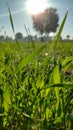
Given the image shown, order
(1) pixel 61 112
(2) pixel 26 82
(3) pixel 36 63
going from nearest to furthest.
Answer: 1. (1) pixel 61 112
2. (2) pixel 26 82
3. (3) pixel 36 63

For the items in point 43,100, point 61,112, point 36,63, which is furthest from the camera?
point 36,63

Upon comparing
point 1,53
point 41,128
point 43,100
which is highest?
point 1,53

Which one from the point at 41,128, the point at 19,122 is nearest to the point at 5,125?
the point at 19,122

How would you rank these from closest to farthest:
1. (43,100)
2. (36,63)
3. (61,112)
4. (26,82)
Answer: (61,112) → (43,100) → (26,82) → (36,63)

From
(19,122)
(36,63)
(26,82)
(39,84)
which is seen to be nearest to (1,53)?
(36,63)

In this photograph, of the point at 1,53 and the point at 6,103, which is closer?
the point at 6,103

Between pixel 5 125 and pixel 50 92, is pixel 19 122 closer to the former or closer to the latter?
pixel 5 125

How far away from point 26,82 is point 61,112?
1.09ft

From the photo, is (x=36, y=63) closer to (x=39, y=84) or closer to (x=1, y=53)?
(x=1, y=53)

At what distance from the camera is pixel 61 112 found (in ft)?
4.17

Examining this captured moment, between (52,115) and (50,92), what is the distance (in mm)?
120

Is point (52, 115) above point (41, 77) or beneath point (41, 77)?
beneath

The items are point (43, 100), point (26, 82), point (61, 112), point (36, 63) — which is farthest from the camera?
point (36, 63)

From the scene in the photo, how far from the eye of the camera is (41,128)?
131 centimetres
